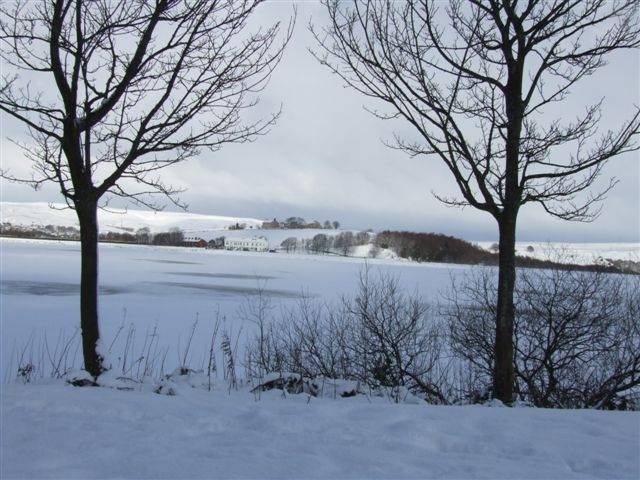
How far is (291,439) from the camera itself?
3463 mm

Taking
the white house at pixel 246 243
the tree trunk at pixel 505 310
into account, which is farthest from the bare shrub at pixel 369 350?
the white house at pixel 246 243

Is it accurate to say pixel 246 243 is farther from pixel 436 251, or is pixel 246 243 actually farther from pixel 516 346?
pixel 516 346

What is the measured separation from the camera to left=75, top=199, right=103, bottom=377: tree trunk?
5.32 m

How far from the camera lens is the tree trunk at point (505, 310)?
5.96 meters

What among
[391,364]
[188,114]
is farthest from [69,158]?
[391,364]

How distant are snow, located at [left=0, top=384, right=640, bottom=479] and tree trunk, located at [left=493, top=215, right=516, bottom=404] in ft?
5.55

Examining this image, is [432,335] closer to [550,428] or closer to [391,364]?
[391,364]

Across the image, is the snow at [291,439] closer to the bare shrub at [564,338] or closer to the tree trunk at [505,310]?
the tree trunk at [505,310]

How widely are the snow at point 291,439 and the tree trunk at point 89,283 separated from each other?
89cm

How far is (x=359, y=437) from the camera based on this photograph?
3525 millimetres

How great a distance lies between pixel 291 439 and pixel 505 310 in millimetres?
3495

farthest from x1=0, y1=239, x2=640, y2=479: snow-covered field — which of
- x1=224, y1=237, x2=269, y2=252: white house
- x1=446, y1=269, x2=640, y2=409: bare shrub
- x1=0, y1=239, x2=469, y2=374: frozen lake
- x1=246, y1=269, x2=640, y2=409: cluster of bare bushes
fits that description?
x1=224, y1=237, x2=269, y2=252: white house

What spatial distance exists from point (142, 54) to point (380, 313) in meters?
7.60

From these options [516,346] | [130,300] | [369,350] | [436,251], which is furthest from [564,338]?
[436,251]
